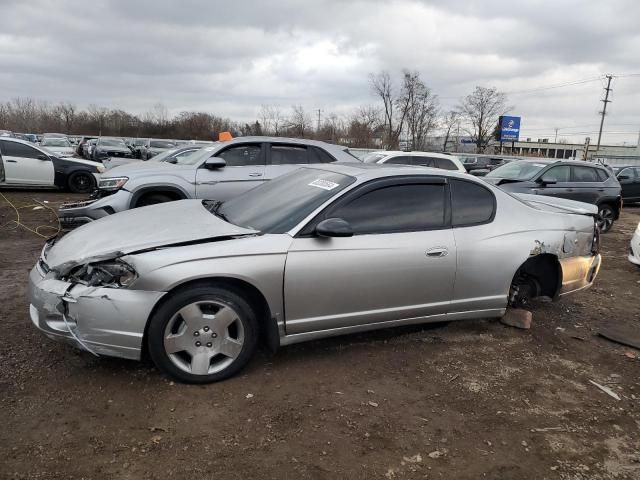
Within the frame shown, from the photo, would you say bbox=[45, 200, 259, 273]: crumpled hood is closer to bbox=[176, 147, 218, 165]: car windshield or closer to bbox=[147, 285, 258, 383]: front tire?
bbox=[147, 285, 258, 383]: front tire

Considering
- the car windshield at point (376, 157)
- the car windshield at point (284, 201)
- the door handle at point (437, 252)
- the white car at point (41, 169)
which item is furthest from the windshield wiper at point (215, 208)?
the white car at point (41, 169)

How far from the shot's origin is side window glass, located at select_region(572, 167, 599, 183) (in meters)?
10.7

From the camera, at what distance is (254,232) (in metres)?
3.43

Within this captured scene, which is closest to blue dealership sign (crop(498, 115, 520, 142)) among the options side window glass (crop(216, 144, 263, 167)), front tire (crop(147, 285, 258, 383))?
side window glass (crop(216, 144, 263, 167))

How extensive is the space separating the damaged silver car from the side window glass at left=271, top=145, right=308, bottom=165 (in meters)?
3.13

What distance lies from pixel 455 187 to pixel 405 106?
60.0 meters

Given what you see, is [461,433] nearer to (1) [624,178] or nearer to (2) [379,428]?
(2) [379,428]

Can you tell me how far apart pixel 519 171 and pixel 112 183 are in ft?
27.6

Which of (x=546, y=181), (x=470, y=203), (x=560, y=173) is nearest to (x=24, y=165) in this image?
(x=470, y=203)

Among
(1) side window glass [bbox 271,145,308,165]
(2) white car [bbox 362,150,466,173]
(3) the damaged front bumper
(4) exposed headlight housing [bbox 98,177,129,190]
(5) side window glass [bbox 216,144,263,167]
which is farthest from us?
(2) white car [bbox 362,150,466,173]

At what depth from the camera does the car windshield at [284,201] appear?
3582 millimetres

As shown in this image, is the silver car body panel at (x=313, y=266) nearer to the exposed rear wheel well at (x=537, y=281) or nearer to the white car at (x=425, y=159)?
the exposed rear wheel well at (x=537, y=281)

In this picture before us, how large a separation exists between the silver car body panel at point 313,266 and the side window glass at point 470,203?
7 centimetres

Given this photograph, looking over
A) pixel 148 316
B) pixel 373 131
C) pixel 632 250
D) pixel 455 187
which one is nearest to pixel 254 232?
pixel 148 316
